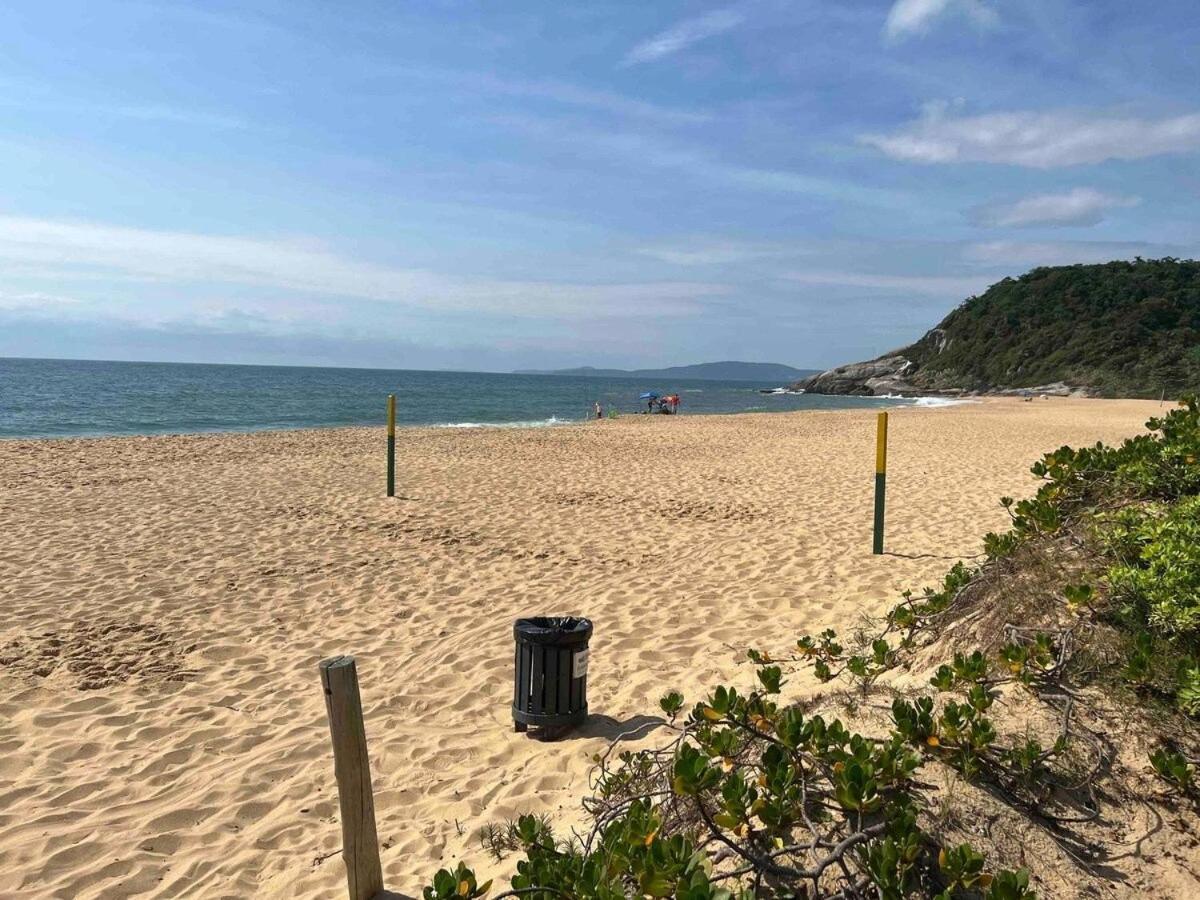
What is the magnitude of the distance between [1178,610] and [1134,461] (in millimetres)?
1820

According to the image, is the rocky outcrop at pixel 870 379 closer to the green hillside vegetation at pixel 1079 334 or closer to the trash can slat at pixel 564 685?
the green hillside vegetation at pixel 1079 334

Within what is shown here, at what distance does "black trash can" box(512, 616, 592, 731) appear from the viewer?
13.5 ft

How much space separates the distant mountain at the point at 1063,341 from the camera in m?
60.7

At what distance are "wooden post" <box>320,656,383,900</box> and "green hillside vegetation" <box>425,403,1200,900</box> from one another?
1.18 ft

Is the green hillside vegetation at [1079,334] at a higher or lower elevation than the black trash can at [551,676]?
higher

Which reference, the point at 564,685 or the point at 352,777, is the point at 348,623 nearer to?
the point at 564,685

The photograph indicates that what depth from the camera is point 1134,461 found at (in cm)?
430

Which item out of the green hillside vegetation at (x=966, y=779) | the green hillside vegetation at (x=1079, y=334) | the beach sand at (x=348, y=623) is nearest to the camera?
the green hillside vegetation at (x=966, y=779)

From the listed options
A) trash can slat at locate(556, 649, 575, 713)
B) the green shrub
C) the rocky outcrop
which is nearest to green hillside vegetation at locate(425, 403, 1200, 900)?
the green shrub

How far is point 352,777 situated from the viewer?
111 inches

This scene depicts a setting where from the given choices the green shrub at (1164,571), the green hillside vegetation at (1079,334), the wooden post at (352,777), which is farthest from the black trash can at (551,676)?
the green hillside vegetation at (1079,334)

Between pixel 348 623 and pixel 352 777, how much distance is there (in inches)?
136

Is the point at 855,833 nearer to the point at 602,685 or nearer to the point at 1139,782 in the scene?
the point at 1139,782

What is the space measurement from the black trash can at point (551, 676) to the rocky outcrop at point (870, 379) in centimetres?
7612
